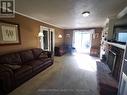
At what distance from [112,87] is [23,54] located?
324cm

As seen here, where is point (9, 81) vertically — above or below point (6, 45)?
below

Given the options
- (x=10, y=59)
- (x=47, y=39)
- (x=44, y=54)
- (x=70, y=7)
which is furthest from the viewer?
(x=47, y=39)

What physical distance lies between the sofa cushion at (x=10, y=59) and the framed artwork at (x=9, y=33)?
486 millimetres

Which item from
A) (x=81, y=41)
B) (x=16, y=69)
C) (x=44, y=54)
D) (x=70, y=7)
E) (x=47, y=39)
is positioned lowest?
(x=16, y=69)

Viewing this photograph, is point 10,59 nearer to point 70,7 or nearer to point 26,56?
point 26,56

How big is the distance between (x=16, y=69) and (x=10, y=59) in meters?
0.56

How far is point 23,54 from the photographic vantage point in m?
3.32

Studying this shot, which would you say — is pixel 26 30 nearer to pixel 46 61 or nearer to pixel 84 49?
pixel 46 61

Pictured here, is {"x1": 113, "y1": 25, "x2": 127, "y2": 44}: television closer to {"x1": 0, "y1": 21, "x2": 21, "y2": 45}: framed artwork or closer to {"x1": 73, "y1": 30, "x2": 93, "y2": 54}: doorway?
{"x1": 0, "y1": 21, "x2": 21, "y2": 45}: framed artwork

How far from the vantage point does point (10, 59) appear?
2.75m

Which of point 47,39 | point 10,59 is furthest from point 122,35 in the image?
point 47,39

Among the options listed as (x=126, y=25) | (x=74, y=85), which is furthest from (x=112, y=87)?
(x=126, y=25)

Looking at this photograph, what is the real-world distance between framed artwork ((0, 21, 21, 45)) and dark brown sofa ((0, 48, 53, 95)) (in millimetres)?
503

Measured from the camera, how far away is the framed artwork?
276 centimetres
